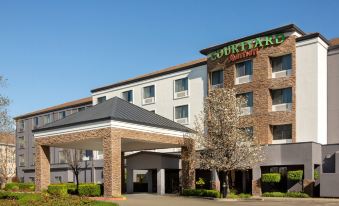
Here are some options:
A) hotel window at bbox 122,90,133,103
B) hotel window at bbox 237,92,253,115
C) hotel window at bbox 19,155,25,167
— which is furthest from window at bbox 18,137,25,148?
hotel window at bbox 237,92,253,115

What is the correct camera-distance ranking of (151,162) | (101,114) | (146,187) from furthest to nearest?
(146,187) → (151,162) → (101,114)

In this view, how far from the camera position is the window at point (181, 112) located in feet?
156

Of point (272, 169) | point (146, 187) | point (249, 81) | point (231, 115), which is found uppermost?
point (249, 81)

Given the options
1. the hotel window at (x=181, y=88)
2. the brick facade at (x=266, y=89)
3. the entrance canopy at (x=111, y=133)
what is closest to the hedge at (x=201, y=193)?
the entrance canopy at (x=111, y=133)

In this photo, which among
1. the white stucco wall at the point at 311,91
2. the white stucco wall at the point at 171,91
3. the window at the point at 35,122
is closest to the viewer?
the white stucco wall at the point at 311,91

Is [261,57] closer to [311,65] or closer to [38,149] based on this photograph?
[311,65]

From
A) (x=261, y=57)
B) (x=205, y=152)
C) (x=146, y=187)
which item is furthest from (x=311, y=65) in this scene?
(x=146, y=187)

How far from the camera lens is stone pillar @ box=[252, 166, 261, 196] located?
3781 centimetres

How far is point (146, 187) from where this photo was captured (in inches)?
1932

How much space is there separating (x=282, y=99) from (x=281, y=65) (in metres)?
3.21

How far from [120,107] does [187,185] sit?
401 inches

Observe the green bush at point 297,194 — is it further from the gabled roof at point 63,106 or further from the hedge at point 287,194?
the gabled roof at point 63,106

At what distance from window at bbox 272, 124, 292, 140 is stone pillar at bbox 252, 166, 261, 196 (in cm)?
351

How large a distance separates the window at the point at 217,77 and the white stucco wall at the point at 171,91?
0.93m
